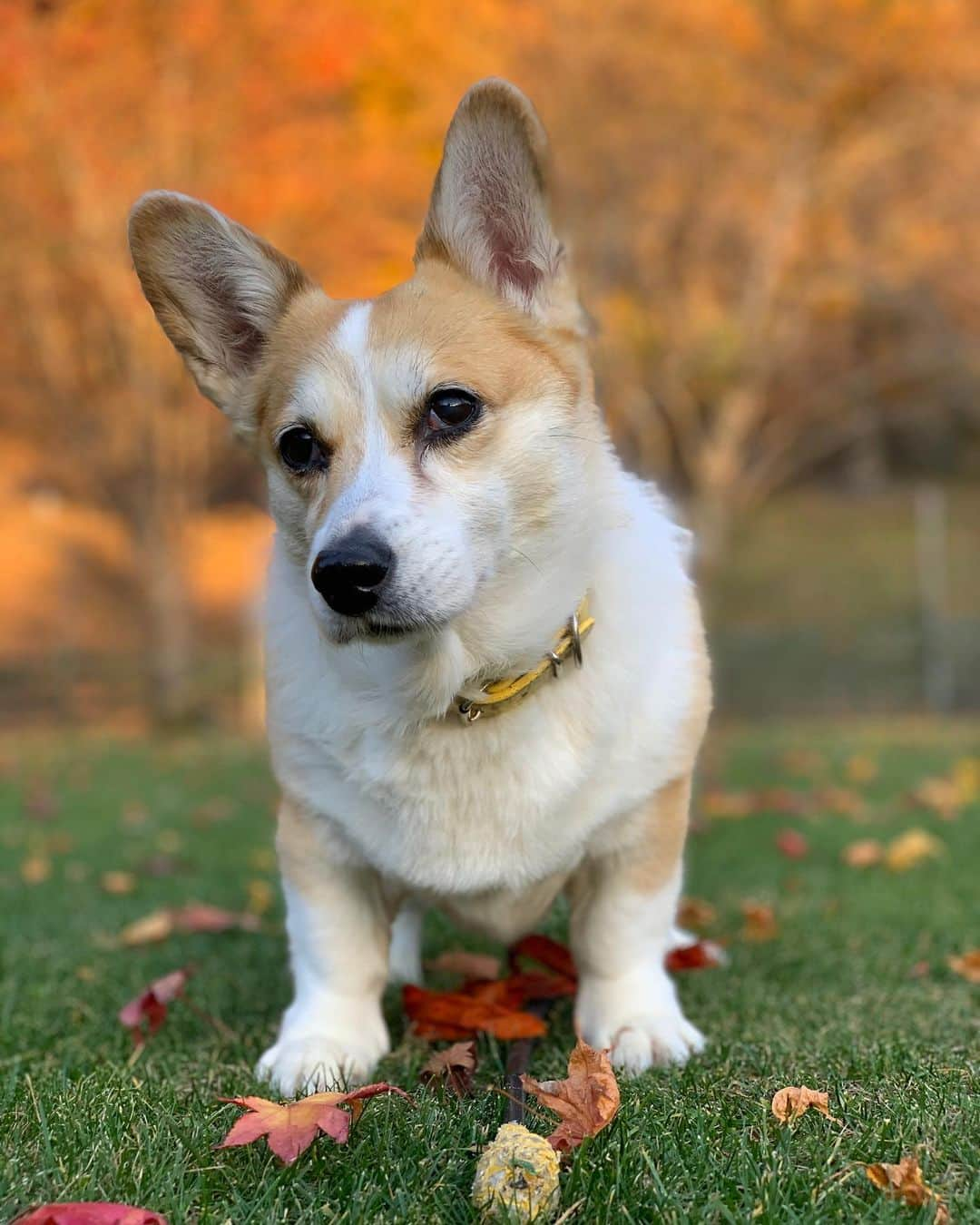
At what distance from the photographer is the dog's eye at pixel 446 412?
2.09 metres

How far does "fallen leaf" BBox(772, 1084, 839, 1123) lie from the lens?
63.5 inches

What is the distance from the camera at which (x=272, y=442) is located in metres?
2.27

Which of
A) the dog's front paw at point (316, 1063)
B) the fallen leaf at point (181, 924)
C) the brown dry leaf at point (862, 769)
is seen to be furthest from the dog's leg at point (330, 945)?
the brown dry leaf at point (862, 769)

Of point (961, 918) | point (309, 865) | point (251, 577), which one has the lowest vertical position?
point (251, 577)

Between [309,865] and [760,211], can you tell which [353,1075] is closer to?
[309,865]

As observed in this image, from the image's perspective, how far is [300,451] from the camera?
221cm

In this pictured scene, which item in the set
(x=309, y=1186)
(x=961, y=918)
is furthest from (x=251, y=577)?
(x=309, y=1186)

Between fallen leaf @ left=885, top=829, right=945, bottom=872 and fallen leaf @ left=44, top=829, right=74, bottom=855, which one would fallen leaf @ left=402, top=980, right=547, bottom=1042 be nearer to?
fallen leaf @ left=885, top=829, right=945, bottom=872

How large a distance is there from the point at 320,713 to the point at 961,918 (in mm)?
1888

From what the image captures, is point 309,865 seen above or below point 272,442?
below

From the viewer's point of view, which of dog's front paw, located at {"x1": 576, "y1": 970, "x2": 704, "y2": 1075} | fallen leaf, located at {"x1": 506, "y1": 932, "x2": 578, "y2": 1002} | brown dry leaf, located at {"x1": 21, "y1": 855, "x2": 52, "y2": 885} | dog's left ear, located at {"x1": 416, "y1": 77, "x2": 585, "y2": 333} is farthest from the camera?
brown dry leaf, located at {"x1": 21, "y1": 855, "x2": 52, "y2": 885}

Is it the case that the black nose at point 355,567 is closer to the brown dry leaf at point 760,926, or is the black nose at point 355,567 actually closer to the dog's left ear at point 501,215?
the dog's left ear at point 501,215

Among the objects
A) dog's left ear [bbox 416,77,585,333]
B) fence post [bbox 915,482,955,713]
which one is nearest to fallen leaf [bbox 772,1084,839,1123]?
dog's left ear [bbox 416,77,585,333]

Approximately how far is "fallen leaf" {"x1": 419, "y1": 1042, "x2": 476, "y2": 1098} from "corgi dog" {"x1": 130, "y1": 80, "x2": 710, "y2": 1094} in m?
0.14
